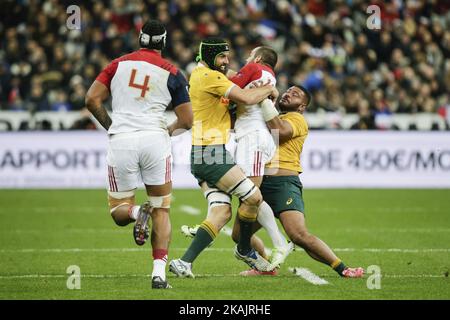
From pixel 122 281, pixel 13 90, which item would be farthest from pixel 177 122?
pixel 13 90

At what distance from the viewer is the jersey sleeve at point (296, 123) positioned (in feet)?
33.5

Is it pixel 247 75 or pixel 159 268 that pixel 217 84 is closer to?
pixel 247 75

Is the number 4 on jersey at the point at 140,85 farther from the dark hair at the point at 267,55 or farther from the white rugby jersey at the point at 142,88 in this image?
the dark hair at the point at 267,55

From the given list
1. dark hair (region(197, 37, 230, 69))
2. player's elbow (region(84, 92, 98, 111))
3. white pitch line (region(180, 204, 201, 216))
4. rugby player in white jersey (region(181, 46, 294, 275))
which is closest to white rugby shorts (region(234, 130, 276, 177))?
rugby player in white jersey (region(181, 46, 294, 275))

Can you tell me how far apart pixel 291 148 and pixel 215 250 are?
2.69 meters

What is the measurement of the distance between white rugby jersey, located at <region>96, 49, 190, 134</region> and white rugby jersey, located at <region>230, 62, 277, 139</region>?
1009mm

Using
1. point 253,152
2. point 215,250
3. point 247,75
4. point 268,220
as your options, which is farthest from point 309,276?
point 215,250

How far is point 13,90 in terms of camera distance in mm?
22406

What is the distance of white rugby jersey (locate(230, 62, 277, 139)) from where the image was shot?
9.84m

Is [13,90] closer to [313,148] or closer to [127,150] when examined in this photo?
[313,148]

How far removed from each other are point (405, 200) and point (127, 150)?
1058 cm

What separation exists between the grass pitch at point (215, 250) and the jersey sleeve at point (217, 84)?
1.79 metres

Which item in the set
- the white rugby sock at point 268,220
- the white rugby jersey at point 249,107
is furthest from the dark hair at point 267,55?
the white rugby sock at point 268,220
